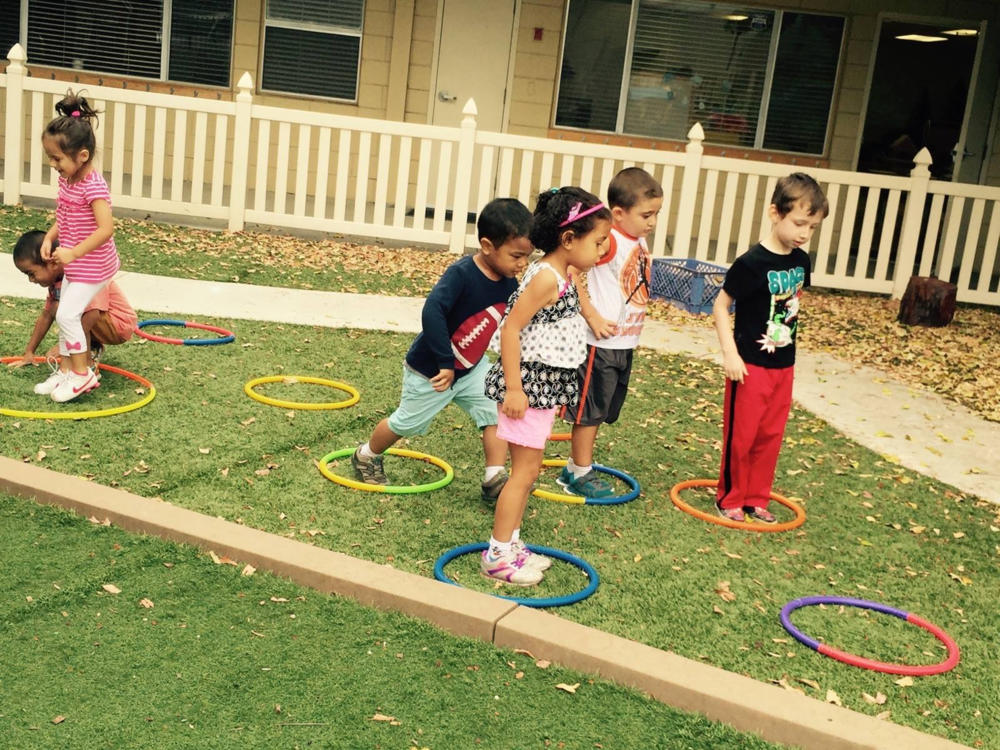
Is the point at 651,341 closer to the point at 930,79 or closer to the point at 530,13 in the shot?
the point at 530,13

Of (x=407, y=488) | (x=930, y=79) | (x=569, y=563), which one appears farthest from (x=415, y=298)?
(x=930, y=79)

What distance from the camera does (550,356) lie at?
13.2 ft

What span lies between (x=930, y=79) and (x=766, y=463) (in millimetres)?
11017

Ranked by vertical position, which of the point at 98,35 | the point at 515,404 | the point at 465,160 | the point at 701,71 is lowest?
the point at 515,404

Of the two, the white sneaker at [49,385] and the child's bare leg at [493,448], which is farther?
the white sneaker at [49,385]

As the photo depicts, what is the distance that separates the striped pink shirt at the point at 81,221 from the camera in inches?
217

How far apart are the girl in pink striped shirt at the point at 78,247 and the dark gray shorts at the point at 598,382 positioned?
241cm

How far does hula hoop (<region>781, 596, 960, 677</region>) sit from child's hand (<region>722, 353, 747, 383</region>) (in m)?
1.06

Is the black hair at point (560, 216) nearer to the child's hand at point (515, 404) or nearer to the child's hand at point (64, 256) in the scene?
the child's hand at point (515, 404)

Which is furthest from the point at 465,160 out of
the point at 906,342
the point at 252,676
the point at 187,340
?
the point at 252,676

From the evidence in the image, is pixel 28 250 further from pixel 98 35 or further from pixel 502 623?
pixel 98 35

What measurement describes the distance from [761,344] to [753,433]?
15.6 inches

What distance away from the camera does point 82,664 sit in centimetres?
316

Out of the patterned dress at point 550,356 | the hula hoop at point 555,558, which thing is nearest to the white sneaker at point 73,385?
the hula hoop at point 555,558
